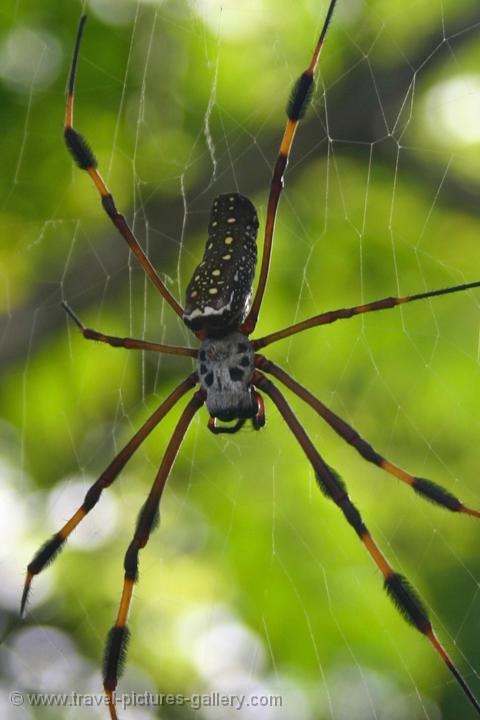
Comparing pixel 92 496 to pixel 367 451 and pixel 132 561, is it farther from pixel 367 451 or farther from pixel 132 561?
pixel 367 451

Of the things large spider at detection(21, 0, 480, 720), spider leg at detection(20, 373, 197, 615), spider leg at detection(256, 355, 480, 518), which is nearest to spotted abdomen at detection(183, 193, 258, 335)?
large spider at detection(21, 0, 480, 720)

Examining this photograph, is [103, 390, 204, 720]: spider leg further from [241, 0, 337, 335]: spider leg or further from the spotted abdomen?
[241, 0, 337, 335]: spider leg

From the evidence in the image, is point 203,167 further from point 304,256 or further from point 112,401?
point 112,401

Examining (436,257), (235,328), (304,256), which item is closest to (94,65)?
(304,256)

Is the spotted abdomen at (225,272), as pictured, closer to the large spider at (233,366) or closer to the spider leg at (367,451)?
the large spider at (233,366)

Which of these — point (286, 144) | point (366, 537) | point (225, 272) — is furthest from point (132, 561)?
point (286, 144)
